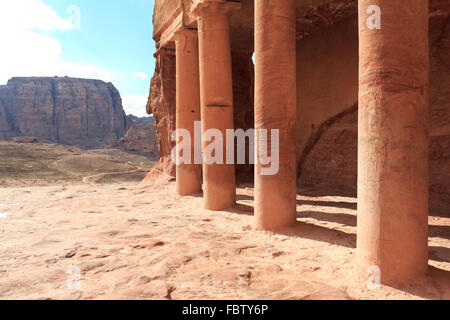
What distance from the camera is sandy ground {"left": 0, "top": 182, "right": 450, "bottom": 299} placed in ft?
11.3

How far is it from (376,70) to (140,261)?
3860mm

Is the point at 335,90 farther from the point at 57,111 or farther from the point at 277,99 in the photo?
the point at 57,111

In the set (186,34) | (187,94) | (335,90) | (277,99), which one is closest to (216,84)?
(187,94)

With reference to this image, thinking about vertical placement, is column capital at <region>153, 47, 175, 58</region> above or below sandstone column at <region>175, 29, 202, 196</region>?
above

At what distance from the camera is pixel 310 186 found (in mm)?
10836

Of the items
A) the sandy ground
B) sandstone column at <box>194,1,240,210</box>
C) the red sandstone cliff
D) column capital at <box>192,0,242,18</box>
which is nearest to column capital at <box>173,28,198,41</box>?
the red sandstone cliff

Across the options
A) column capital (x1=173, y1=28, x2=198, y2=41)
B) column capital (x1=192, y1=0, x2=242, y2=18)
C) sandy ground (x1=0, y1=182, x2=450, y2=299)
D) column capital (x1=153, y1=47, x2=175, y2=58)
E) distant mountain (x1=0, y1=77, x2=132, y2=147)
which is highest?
distant mountain (x1=0, y1=77, x2=132, y2=147)

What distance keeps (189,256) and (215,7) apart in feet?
19.0

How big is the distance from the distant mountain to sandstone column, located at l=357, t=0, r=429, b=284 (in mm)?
64189

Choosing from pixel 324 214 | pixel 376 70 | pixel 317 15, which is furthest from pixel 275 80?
pixel 317 15

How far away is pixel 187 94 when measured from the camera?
9820mm

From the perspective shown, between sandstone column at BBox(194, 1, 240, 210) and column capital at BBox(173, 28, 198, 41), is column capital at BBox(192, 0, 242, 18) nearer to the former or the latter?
sandstone column at BBox(194, 1, 240, 210)

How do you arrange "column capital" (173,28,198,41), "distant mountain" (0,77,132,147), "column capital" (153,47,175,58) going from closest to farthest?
"column capital" (173,28,198,41), "column capital" (153,47,175,58), "distant mountain" (0,77,132,147)

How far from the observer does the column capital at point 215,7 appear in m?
7.41
